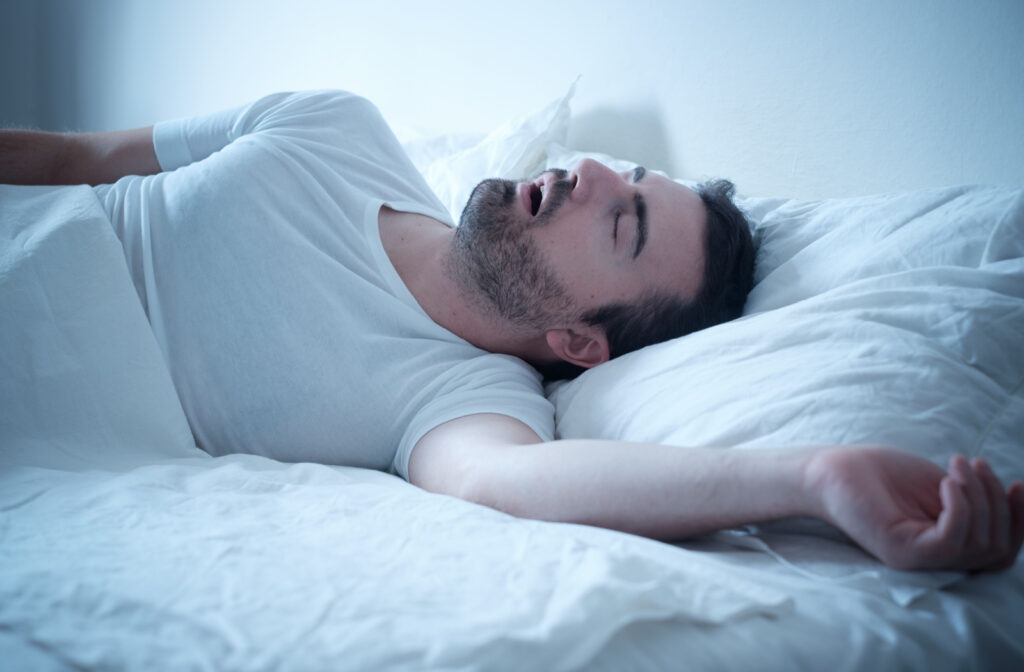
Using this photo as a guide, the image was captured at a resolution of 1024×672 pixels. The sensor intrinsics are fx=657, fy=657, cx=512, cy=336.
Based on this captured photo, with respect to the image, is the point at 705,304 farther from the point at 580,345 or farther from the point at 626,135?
the point at 626,135

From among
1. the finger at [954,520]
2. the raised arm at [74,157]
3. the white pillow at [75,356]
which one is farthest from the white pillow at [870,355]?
the raised arm at [74,157]

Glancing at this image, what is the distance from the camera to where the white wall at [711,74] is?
954mm

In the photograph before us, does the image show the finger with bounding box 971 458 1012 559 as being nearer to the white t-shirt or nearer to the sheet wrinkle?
the sheet wrinkle

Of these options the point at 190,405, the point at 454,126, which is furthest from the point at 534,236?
the point at 454,126

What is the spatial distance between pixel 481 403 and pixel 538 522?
0.30 meters

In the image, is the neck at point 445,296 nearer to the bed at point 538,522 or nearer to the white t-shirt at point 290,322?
the white t-shirt at point 290,322

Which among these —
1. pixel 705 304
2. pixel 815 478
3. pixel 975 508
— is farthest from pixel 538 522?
pixel 705 304

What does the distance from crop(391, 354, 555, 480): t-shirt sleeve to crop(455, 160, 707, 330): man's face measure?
11 centimetres

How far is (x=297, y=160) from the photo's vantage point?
3.64 feet

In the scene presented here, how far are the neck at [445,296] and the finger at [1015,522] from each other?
660mm

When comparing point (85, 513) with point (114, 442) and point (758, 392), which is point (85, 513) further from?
point (758, 392)

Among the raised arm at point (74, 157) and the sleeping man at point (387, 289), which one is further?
the raised arm at point (74, 157)

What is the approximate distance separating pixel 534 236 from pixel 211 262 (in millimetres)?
481

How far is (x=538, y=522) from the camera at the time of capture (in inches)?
23.5
